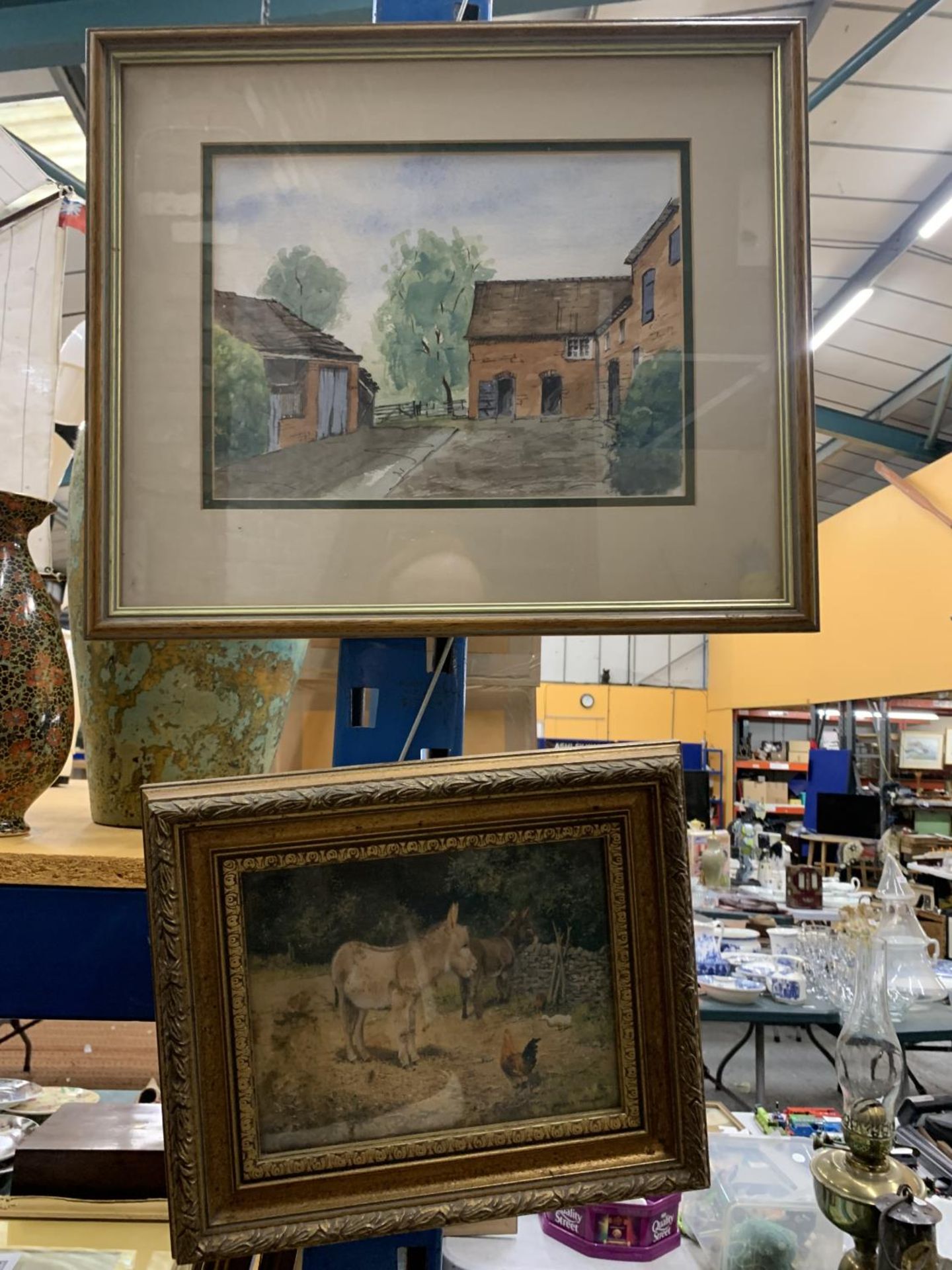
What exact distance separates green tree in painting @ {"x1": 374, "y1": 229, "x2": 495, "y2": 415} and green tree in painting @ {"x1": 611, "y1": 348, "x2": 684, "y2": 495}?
0.33 feet

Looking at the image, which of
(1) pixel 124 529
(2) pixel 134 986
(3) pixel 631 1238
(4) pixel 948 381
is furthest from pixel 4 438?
(4) pixel 948 381

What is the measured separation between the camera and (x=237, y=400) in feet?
1.79

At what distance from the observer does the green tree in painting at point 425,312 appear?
551mm

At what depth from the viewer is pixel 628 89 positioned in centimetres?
55

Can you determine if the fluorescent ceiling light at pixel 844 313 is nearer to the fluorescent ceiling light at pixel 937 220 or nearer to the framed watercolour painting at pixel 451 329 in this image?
the fluorescent ceiling light at pixel 937 220

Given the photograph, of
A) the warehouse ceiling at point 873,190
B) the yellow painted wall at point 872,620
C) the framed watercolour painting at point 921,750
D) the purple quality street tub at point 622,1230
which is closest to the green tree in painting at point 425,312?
the purple quality street tub at point 622,1230

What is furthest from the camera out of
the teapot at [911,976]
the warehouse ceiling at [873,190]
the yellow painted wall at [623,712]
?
the yellow painted wall at [623,712]

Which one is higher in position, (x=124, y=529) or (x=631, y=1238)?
(x=124, y=529)

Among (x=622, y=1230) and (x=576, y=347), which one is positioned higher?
(x=576, y=347)

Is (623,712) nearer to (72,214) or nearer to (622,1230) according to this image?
(622,1230)

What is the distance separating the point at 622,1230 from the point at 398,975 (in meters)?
0.91

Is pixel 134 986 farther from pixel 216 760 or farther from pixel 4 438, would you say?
pixel 4 438

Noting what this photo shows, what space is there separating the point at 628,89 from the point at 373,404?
0.23 meters

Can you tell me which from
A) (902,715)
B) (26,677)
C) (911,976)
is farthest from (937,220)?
(26,677)
